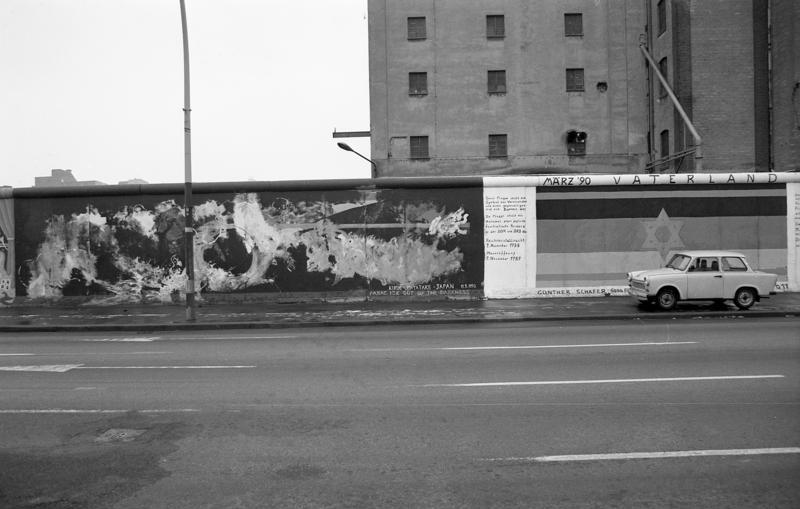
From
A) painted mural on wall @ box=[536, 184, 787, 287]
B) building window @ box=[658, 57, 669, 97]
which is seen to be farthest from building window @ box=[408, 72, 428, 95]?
painted mural on wall @ box=[536, 184, 787, 287]

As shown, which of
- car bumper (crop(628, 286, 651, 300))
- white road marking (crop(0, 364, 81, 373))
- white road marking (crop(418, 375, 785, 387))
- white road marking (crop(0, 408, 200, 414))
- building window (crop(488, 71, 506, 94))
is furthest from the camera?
building window (crop(488, 71, 506, 94))

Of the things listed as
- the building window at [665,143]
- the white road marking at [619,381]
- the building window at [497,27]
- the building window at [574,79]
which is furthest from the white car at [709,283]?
the building window at [497,27]

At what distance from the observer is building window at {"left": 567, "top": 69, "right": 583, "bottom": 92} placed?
134 feet

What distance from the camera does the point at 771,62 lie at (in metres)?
32.4

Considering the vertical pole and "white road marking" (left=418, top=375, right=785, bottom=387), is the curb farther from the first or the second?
"white road marking" (left=418, top=375, right=785, bottom=387)

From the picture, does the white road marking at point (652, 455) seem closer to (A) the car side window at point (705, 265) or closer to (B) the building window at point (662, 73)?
(A) the car side window at point (705, 265)

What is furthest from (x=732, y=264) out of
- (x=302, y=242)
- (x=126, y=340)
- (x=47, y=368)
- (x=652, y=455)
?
(x=47, y=368)

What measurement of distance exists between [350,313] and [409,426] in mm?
10158

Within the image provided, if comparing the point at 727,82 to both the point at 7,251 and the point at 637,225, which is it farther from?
the point at 7,251

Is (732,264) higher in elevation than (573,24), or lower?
lower

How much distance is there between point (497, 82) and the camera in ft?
135

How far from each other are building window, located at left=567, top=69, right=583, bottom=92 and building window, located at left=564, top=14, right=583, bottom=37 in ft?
7.80

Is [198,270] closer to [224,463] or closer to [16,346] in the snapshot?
[16,346]

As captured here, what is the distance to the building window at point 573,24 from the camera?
40.8 metres
